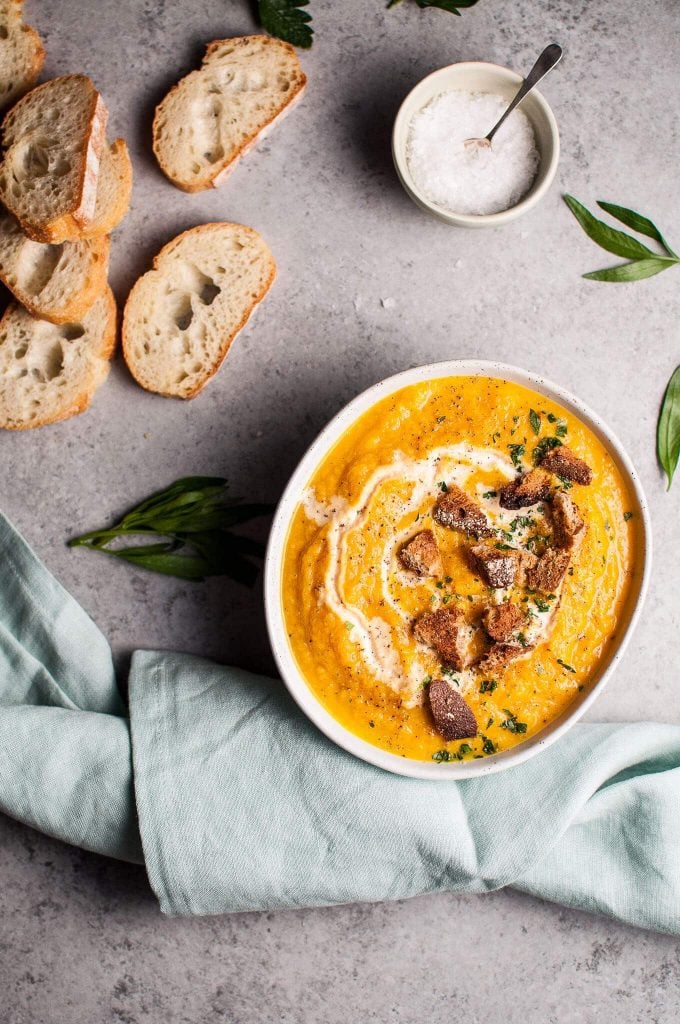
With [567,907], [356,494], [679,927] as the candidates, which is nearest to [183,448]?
[356,494]

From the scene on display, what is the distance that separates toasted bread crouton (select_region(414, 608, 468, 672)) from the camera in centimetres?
224

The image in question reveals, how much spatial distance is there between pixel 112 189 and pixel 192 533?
1.04 m

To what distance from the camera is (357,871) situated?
2.50m

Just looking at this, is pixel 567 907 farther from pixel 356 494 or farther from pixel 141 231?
pixel 141 231

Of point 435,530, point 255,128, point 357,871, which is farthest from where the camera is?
point 255,128

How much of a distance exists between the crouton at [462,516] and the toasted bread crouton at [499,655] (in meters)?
0.28

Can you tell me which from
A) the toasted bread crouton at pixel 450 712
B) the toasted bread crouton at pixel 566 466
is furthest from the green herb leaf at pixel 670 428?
the toasted bread crouton at pixel 450 712

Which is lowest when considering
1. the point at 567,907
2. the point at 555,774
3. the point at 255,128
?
the point at 567,907

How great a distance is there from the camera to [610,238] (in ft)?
9.04

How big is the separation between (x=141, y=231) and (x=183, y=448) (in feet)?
2.25

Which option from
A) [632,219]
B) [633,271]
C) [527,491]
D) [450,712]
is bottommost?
[450,712]

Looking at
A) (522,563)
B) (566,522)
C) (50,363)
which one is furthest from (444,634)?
(50,363)

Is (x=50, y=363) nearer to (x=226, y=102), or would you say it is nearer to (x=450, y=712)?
(x=226, y=102)

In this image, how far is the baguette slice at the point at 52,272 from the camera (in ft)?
8.38
